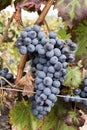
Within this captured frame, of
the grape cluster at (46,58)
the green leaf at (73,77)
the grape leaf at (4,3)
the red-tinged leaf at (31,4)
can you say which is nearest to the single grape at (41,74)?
the grape cluster at (46,58)

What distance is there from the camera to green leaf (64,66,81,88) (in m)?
A: 1.29

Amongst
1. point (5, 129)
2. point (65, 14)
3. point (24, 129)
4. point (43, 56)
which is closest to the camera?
point (65, 14)

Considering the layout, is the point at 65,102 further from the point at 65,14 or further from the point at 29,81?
the point at 65,14

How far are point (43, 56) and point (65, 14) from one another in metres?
0.17

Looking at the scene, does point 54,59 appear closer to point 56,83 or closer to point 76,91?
point 56,83

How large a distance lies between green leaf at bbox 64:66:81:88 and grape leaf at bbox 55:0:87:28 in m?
0.22

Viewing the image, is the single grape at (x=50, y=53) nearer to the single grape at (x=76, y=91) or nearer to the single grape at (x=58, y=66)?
the single grape at (x=58, y=66)

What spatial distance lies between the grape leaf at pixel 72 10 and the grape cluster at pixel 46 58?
0.11 metres

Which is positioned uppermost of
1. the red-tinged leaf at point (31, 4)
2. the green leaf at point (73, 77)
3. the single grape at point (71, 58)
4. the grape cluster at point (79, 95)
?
the red-tinged leaf at point (31, 4)

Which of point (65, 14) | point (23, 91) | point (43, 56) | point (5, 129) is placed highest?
point (65, 14)

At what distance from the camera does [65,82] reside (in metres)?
1.29

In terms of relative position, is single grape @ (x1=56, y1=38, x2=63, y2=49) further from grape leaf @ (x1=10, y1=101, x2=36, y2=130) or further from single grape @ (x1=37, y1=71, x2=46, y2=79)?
grape leaf @ (x1=10, y1=101, x2=36, y2=130)

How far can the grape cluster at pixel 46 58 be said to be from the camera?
119 cm

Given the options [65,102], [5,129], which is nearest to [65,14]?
[65,102]
